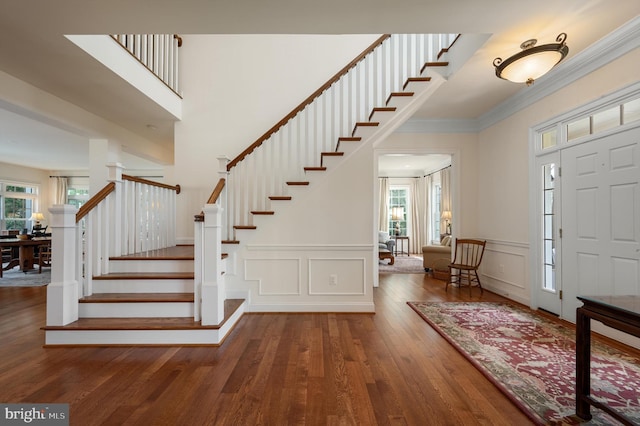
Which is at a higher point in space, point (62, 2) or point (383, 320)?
point (62, 2)

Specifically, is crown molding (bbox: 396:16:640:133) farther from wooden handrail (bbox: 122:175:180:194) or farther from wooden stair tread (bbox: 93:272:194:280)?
wooden stair tread (bbox: 93:272:194:280)

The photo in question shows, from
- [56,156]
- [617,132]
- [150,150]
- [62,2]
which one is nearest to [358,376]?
[617,132]

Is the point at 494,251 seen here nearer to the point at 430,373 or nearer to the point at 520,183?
the point at 520,183

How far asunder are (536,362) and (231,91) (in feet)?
16.8

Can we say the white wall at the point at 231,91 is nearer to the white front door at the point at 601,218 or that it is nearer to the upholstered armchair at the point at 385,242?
the white front door at the point at 601,218

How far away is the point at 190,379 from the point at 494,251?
461 cm

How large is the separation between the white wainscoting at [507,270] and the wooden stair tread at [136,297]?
4.25 metres

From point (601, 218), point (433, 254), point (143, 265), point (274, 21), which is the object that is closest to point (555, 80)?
point (601, 218)

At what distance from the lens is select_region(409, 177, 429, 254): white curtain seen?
33.1 feet

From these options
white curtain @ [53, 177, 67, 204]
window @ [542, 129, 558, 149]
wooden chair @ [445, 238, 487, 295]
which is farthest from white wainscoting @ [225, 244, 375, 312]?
white curtain @ [53, 177, 67, 204]

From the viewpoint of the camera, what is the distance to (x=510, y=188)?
436cm

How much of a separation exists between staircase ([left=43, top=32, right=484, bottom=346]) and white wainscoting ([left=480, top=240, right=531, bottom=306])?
88.5 inches

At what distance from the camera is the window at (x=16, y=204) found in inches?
351

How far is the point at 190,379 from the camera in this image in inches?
83.7
